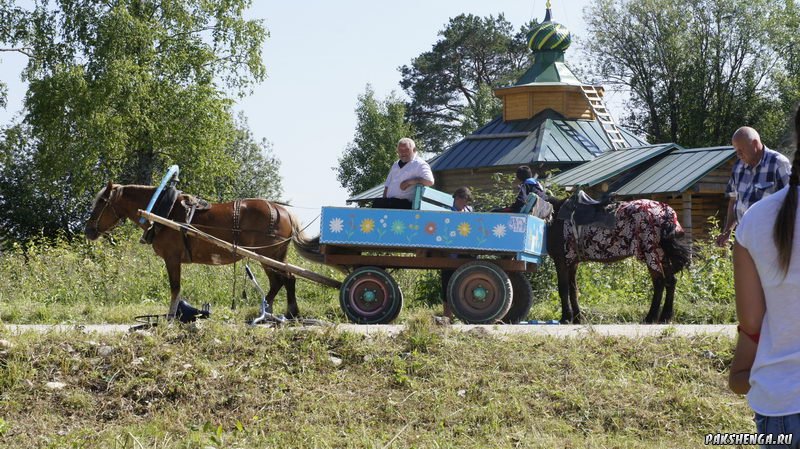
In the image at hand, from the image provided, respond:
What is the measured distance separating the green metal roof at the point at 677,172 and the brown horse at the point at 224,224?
18.6m

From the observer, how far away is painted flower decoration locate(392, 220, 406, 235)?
11.7 meters

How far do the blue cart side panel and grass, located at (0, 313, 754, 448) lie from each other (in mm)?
2066

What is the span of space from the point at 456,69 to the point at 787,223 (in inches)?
2343

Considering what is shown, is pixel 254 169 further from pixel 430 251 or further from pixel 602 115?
pixel 430 251

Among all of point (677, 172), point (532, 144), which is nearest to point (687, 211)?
point (677, 172)

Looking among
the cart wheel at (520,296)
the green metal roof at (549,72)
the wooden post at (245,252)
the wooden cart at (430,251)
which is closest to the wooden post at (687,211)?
the green metal roof at (549,72)

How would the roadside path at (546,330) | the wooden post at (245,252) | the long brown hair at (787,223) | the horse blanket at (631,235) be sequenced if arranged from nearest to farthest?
the long brown hair at (787,223) < the roadside path at (546,330) < the wooden post at (245,252) < the horse blanket at (631,235)

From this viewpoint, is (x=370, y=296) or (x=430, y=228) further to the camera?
(x=370, y=296)

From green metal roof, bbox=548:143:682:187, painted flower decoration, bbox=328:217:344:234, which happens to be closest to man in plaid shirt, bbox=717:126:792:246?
painted flower decoration, bbox=328:217:344:234

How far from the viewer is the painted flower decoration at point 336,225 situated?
1183 cm

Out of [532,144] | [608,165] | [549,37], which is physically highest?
[549,37]

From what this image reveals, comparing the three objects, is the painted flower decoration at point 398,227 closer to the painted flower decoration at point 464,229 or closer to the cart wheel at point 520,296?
the painted flower decoration at point 464,229

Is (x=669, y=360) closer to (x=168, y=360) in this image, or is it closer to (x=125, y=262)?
(x=168, y=360)

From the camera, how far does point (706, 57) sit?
164 ft
